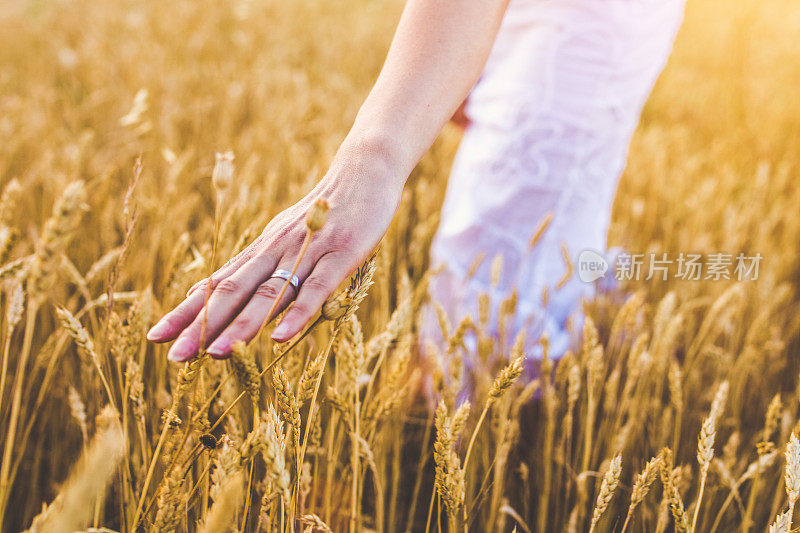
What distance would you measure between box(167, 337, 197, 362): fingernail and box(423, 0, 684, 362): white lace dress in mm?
680

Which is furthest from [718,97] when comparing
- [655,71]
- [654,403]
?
[654,403]

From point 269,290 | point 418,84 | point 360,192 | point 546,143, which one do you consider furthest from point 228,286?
point 546,143

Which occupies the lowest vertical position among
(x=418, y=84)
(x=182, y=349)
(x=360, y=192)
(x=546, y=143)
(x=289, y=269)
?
(x=182, y=349)

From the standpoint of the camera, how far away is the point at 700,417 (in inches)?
48.3

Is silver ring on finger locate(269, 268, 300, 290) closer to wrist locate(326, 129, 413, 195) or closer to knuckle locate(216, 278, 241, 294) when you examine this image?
knuckle locate(216, 278, 241, 294)

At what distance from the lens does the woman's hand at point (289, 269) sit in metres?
0.60

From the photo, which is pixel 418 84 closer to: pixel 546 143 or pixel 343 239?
pixel 343 239

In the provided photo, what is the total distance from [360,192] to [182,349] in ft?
0.93

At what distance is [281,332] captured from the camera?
600 millimetres

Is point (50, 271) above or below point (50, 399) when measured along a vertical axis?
above

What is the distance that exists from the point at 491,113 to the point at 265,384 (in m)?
0.81

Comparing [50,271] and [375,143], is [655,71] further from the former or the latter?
[50,271]

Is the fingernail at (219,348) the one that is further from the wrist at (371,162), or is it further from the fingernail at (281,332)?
the wrist at (371,162)

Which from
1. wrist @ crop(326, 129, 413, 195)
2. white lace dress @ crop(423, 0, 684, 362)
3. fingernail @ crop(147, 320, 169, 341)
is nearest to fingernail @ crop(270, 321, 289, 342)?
fingernail @ crop(147, 320, 169, 341)
